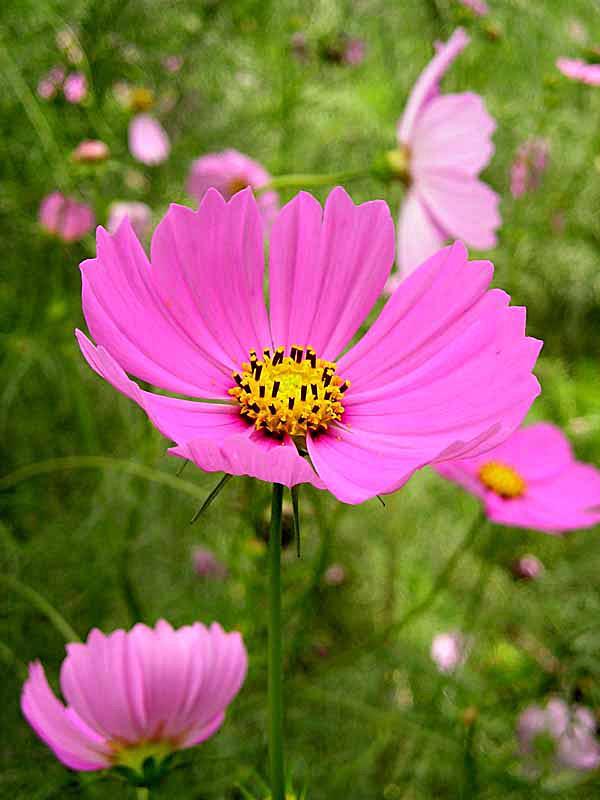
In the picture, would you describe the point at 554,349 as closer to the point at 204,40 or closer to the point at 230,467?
the point at 204,40

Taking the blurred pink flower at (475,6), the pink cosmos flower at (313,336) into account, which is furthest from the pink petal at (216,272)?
the blurred pink flower at (475,6)

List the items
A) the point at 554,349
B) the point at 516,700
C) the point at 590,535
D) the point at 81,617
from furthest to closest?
the point at 554,349
the point at 590,535
the point at 81,617
the point at 516,700

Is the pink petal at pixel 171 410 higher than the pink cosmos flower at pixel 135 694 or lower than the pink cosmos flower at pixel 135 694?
higher

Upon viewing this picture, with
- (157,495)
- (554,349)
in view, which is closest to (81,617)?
(157,495)

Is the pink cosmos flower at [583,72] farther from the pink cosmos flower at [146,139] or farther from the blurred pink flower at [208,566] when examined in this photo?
the blurred pink flower at [208,566]

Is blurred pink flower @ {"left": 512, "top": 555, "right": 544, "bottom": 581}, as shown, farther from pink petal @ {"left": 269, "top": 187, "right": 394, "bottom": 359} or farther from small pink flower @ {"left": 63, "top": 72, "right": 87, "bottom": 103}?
small pink flower @ {"left": 63, "top": 72, "right": 87, "bottom": 103}

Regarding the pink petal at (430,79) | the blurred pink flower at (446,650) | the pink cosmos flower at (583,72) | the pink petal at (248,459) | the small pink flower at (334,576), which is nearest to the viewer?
the pink petal at (248,459)

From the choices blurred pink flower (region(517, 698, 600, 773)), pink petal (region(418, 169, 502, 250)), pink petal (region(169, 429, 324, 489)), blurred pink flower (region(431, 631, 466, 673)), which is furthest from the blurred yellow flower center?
blurred pink flower (region(431, 631, 466, 673))
